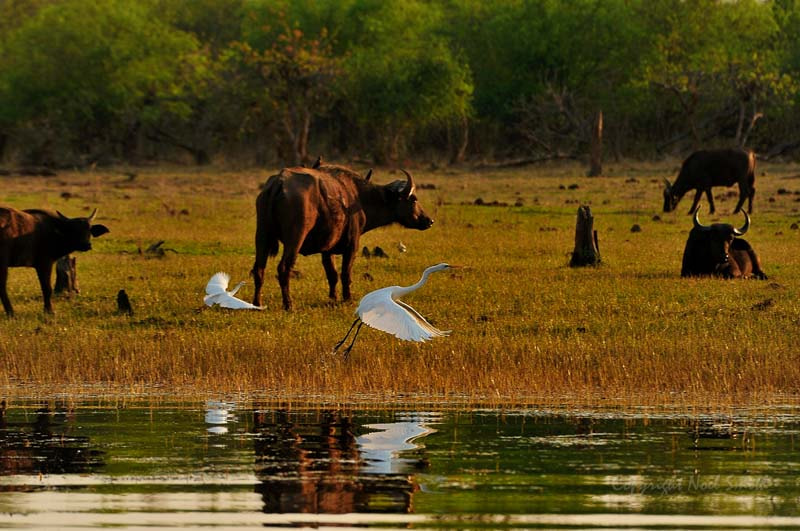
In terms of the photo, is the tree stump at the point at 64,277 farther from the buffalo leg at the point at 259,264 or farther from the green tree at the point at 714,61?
the green tree at the point at 714,61

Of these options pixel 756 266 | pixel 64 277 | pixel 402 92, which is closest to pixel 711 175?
pixel 756 266

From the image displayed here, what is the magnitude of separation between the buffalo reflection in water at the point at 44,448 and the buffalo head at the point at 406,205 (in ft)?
28.4

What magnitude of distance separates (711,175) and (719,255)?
44.7 feet

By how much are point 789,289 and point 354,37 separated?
54.7m

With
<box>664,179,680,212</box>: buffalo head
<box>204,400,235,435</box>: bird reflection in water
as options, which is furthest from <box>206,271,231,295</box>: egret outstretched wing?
<box>664,179,680,212</box>: buffalo head

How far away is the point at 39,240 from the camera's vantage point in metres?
18.0

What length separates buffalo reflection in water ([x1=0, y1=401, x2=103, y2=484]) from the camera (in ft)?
31.8

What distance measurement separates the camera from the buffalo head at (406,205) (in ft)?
65.8

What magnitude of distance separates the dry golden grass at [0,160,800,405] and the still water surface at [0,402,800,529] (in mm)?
1191

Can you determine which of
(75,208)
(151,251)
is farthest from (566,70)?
(151,251)

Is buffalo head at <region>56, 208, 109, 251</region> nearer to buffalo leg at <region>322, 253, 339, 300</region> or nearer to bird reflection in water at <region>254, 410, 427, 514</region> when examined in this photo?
buffalo leg at <region>322, 253, 339, 300</region>

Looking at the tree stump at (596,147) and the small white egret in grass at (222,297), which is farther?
the tree stump at (596,147)

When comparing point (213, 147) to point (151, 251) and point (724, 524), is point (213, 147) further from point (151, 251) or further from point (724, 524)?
point (724, 524)

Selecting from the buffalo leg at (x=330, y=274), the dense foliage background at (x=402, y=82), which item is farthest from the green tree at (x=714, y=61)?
the buffalo leg at (x=330, y=274)
